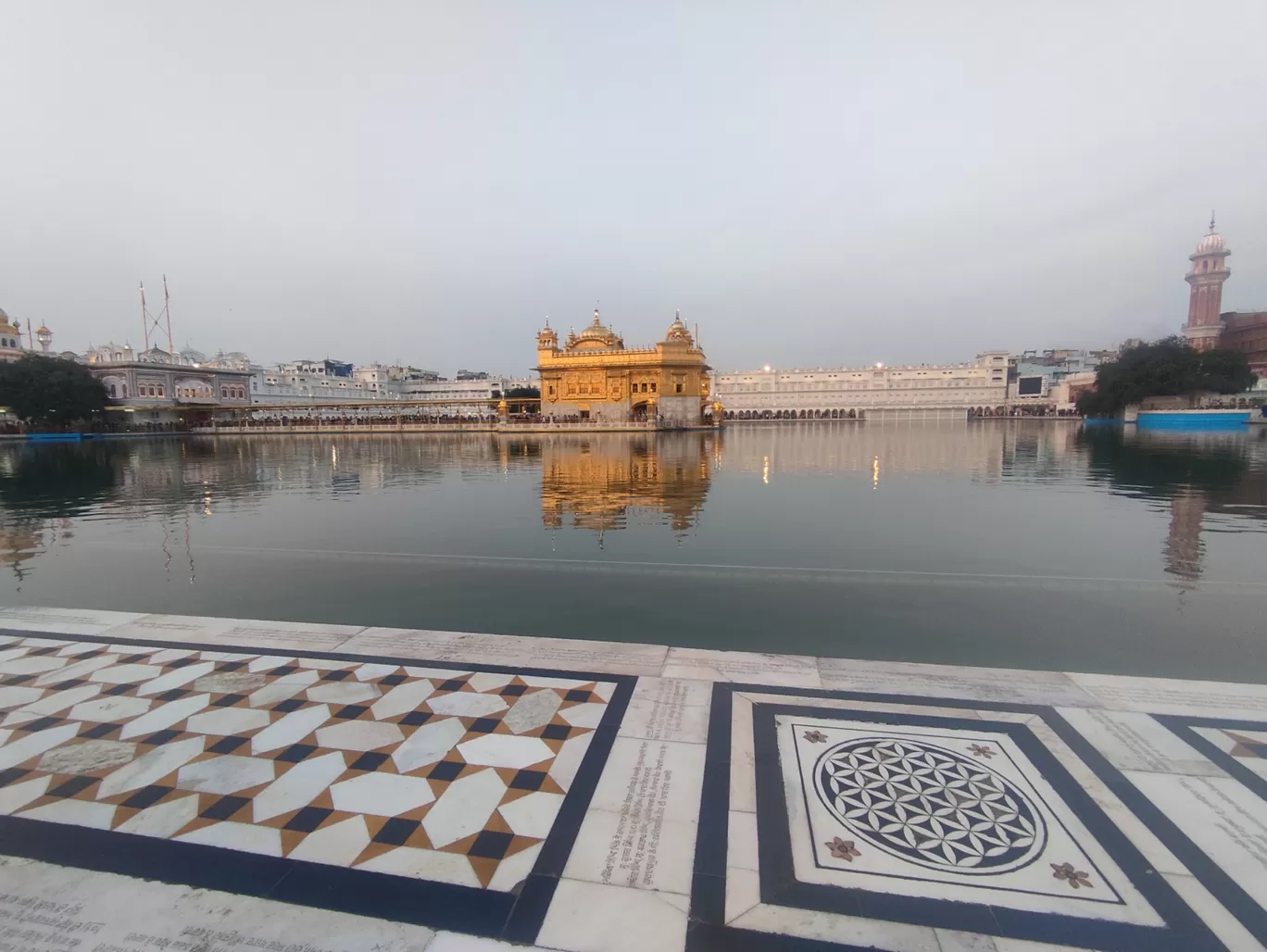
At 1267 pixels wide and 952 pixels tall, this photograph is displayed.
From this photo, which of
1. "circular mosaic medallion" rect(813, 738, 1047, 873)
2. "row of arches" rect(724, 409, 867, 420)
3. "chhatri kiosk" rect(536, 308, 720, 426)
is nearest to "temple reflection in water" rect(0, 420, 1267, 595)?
"circular mosaic medallion" rect(813, 738, 1047, 873)

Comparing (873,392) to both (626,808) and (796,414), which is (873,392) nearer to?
(796,414)

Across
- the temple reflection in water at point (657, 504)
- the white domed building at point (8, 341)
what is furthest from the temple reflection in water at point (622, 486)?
the white domed building at point (8, 341)

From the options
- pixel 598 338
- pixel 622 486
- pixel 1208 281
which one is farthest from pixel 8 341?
pixel 1208 281

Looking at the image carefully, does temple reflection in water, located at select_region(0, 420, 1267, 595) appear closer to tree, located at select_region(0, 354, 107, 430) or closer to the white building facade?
tree, located at select_region(0, 354, 107, 430)

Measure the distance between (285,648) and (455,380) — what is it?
109194 mm

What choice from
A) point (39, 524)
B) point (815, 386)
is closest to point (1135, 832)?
point (39, 524)

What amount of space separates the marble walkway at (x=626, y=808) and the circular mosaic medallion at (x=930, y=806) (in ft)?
0.04

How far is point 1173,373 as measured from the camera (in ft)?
174

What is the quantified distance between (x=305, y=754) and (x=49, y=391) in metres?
58.1

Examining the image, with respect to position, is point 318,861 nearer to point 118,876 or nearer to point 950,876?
point 118,876

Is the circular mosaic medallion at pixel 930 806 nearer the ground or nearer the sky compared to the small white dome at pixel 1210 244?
nearer the ground

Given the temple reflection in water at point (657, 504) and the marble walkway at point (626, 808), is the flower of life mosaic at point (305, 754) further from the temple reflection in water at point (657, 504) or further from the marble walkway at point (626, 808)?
the temple reflection in water at point (657, 504)

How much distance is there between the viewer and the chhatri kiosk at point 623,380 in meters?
49.9

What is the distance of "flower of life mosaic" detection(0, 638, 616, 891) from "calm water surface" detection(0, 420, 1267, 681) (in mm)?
1412
